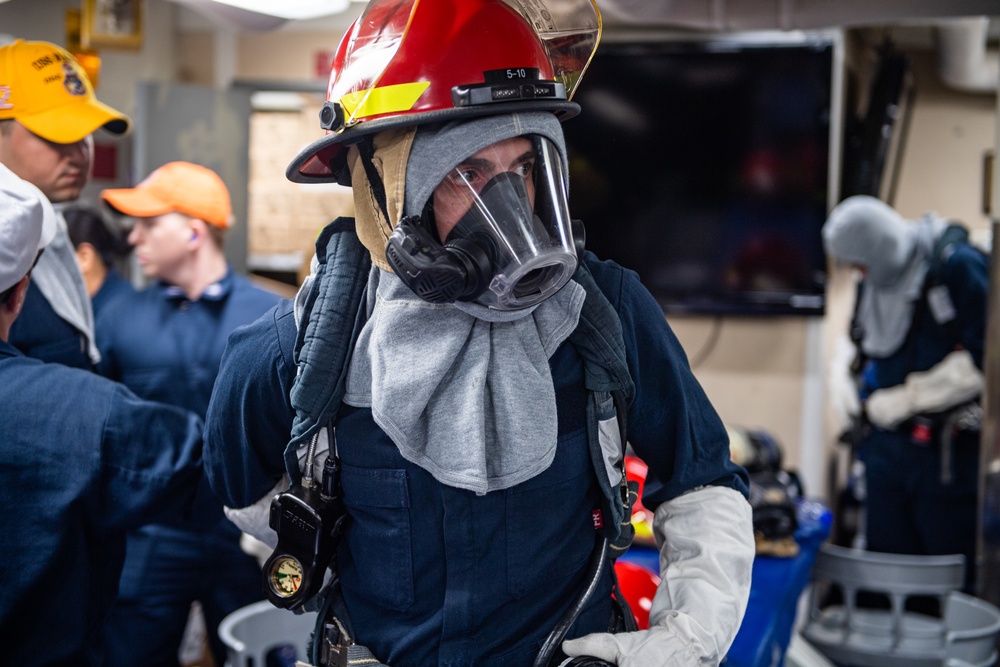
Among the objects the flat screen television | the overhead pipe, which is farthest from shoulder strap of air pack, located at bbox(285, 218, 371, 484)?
the overhead pipe

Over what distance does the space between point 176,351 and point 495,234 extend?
6.21 ft

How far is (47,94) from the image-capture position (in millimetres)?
1735

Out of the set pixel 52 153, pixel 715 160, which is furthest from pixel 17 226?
pixel 715 160

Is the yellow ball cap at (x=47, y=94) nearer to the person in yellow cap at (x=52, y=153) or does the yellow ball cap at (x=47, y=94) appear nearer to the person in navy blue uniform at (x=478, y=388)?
the person in yellow cap at (x=52, y=153)

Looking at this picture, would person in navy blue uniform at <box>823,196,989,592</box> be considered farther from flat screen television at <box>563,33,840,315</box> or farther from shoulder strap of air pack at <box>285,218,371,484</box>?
shoulder strap of air pack at <box>285,218,371,484</box>

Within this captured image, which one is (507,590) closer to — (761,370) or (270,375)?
Result: (270,375)

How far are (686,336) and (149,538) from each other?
10.6 feet

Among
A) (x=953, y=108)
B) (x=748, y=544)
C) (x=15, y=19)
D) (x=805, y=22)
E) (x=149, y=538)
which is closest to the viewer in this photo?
(x=748, y=544)

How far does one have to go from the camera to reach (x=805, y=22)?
338 centimetres

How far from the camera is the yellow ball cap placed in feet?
5.52

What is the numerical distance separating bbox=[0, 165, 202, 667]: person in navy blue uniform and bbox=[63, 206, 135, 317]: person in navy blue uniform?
56.3 inches

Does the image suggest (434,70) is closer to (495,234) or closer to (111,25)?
(495,234)

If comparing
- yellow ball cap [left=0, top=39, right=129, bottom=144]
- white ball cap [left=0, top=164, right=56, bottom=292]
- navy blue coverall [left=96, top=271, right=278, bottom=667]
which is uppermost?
yellow ball cap [left=0, top=39, right=129, bottom=144]

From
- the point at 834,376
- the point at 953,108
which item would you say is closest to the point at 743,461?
the point at 834,376
